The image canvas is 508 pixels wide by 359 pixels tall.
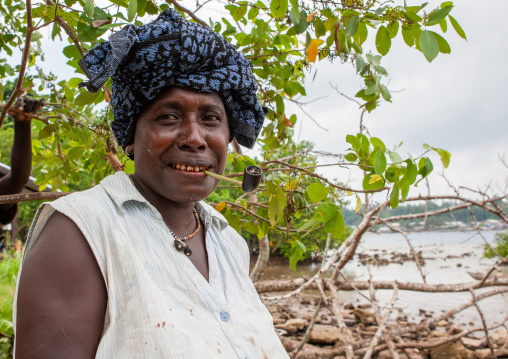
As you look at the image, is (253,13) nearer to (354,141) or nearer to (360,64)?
(360,64)

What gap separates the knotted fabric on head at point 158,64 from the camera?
3.97 ft

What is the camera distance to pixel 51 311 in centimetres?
85

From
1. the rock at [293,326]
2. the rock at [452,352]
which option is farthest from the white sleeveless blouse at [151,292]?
the rock at [293,326]

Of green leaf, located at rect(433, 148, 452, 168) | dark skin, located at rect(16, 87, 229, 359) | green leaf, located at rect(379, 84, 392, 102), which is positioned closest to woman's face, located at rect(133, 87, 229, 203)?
dark skin, located at rect(16, 87, 229, 359)

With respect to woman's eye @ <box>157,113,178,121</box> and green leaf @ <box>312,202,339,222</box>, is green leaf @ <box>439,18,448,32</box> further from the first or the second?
woman's eye @ <box>157,113,178,121</box>

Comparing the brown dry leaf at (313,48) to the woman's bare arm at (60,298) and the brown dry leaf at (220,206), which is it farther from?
the woman's bare arm at (60,298)

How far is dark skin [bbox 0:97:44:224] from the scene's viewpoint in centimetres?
228

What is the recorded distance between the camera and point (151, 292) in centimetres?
99

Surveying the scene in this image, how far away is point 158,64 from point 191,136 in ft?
0.79

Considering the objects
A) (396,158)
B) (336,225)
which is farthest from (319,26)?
(336,225)

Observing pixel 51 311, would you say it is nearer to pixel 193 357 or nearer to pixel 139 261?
pixel 139 261

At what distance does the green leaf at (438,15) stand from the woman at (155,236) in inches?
27.8

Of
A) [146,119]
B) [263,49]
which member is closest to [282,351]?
[146,119]

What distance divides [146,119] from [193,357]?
739mm
